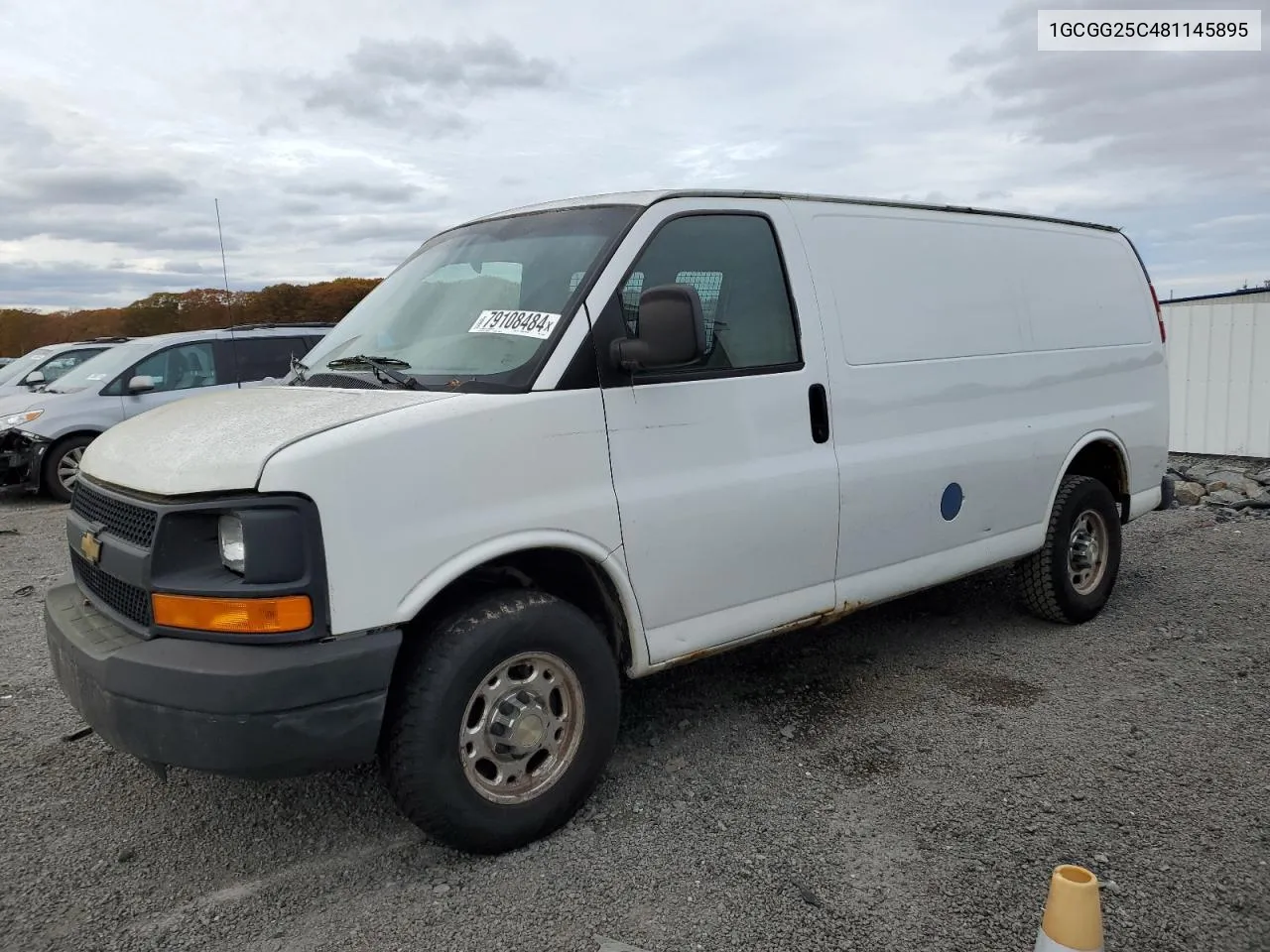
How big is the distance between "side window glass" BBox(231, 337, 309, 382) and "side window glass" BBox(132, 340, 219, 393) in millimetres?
289

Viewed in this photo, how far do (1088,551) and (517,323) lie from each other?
3757 millimetres

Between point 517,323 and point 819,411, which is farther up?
point 517,323

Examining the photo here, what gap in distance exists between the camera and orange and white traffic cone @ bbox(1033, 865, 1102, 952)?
2102mm

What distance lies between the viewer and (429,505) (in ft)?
9.57

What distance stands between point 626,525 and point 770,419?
2.54ft

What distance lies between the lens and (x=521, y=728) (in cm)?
314

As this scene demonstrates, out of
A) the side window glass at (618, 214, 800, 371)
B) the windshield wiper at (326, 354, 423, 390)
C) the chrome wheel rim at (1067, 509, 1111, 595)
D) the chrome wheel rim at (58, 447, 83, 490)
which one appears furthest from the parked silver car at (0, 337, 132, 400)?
the chrome wheel rim at (1067, 509, 1111, 595)

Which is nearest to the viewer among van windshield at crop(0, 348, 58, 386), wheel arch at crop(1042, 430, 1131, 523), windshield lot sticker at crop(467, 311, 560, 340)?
→ windshield lot sticker at crop(467, 311, 560, 340)

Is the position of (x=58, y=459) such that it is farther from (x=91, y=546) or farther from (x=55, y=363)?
(x=91, y=546)

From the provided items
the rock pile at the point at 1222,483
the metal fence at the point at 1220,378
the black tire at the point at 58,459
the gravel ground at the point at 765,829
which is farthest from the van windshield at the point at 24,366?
the metal fence at the point at 1220,378

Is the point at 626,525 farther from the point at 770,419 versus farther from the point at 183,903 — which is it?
the point at 183,903

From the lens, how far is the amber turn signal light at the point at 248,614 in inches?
107

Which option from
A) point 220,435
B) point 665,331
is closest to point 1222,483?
point 665,331

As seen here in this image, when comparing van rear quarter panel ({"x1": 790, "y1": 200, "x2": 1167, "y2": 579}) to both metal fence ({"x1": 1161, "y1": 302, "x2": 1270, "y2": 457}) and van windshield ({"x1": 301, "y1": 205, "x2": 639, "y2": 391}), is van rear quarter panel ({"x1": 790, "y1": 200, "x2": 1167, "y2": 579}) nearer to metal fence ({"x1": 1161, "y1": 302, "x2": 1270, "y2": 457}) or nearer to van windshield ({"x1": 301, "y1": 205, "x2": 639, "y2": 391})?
van windshield ({"x1": 301, "y1": 205, "x2": 639, "y2": 391})
